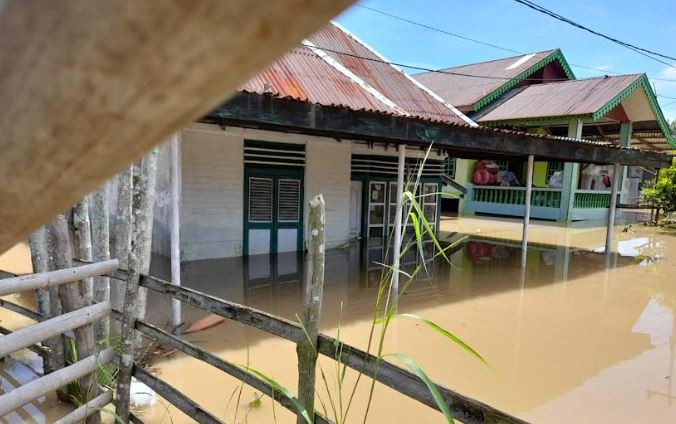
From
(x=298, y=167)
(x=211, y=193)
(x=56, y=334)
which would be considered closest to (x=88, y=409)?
(x=56, y=334)

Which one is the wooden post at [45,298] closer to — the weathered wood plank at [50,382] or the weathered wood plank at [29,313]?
the weathered wood plank at [29,313]

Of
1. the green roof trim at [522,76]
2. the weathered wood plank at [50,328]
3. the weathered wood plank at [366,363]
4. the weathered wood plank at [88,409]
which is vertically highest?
the green roof trim at [522,76]

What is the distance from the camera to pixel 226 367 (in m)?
2.56

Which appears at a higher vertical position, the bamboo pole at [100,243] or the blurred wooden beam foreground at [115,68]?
the blurred wooden beam foreground at [115,68]

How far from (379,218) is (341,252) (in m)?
1.79

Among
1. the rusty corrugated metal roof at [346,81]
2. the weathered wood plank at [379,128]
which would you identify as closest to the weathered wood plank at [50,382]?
the weathered wood plank at [379,128]

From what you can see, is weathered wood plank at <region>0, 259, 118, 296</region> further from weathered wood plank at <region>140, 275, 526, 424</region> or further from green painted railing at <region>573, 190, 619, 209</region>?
green painted railing at <region>573, 190, 619, 209</region>

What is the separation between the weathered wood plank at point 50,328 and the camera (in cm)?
230

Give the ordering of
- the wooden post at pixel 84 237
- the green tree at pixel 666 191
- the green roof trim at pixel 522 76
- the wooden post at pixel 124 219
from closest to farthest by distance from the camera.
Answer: the wooden post at pixel 84 237 < the wooden post at pixel 124 219 < the green tree at pixel 666 191 < the green roof trim at pixel 522 76

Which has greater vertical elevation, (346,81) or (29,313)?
(346,81)

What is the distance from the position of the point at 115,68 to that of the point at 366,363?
191 centimetres

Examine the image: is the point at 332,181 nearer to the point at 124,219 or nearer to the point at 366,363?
the point at 124,219

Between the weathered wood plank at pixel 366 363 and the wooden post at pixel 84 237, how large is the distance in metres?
0.67

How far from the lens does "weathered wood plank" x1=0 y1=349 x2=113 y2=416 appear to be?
231 cm
